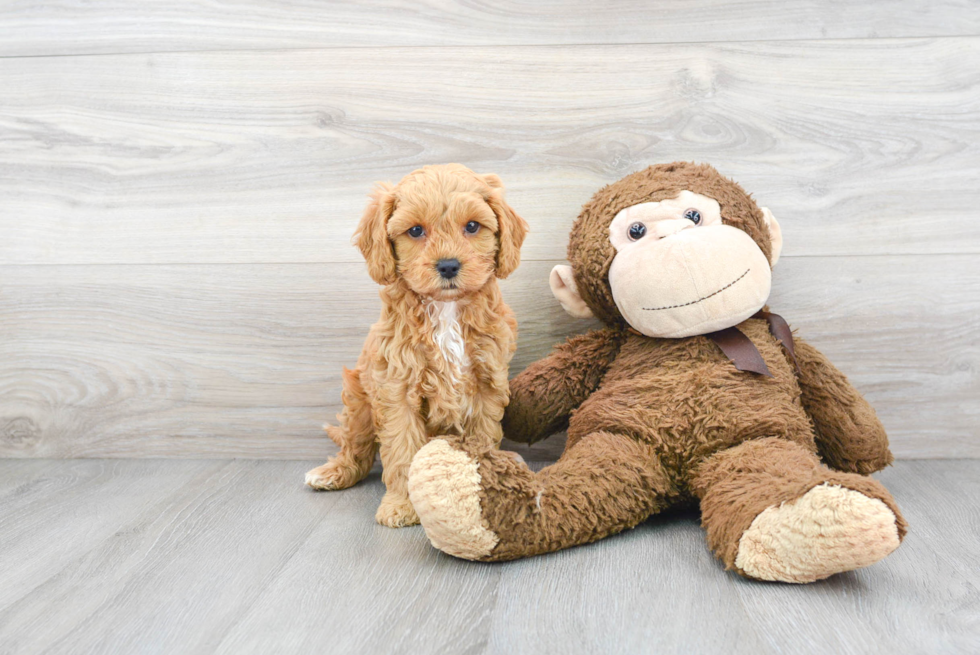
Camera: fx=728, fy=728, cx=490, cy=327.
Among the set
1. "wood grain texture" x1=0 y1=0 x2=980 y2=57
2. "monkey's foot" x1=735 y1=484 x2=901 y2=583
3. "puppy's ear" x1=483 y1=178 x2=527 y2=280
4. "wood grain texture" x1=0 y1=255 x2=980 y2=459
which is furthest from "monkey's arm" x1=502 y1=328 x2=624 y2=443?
"wood grain texture" x1=0 y1=0 x2=980 y2=57

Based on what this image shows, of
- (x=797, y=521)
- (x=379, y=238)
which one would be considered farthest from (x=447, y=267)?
(x=797, y=521)

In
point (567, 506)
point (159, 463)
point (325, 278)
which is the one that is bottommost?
point (159, 463)

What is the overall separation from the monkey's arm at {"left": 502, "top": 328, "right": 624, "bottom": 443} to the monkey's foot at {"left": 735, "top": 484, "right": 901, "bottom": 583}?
1.51 feet

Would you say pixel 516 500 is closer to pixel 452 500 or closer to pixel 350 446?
pixel 452 500

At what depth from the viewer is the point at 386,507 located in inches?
46.8

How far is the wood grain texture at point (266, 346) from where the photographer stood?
144 centimetres

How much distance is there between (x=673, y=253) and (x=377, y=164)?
637 mm

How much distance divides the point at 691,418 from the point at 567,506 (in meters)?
0.26

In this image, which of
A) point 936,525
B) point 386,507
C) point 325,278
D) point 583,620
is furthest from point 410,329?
point 936,525

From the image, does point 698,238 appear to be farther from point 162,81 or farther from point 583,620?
point 162,81

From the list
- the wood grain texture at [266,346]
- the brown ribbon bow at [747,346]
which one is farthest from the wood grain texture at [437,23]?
the brown ribbon bow at [747,346]

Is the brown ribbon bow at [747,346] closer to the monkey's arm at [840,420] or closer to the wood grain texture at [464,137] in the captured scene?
the monkey's arm at [840,420]

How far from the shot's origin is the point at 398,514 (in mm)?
1173

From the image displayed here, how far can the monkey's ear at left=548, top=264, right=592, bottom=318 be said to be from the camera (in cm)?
132
